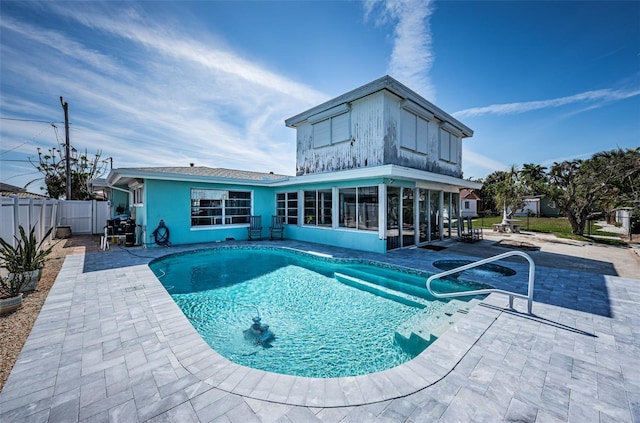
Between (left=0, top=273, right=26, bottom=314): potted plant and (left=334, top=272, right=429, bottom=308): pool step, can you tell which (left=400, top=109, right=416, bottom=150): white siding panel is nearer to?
(left=334, top=272, right=429, bottom=308): pool step

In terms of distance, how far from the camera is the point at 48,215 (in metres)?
12.2

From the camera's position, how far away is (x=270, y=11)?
8328 mm

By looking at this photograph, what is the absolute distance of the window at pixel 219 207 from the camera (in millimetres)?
11789

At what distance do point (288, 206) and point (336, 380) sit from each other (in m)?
11.1

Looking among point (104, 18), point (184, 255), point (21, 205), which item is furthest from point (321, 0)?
point (21, 205)

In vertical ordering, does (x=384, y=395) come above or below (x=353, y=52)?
below

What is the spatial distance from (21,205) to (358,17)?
12280mm

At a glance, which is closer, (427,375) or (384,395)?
(384,395)

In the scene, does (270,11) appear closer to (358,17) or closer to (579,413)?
(358,17)

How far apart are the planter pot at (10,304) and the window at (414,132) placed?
1068 centimetres

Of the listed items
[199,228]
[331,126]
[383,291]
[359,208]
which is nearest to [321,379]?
[383,291]

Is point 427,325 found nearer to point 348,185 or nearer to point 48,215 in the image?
point 348,185

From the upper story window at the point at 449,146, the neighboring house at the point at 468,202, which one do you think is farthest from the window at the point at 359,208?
the neighboring house at the point at 468,202

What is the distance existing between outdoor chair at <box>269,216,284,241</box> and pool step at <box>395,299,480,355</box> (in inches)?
348
